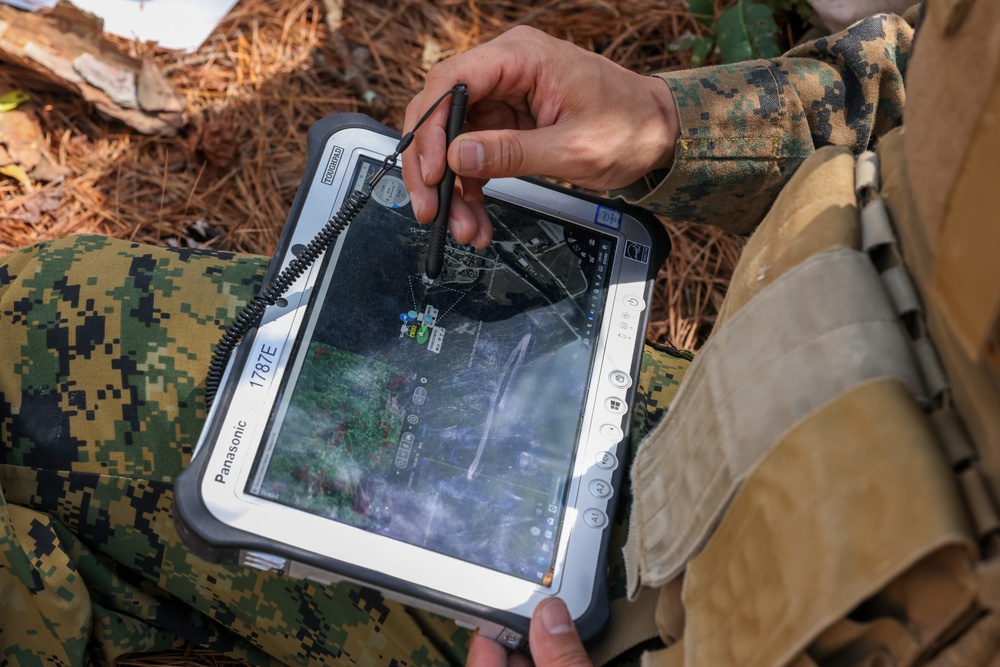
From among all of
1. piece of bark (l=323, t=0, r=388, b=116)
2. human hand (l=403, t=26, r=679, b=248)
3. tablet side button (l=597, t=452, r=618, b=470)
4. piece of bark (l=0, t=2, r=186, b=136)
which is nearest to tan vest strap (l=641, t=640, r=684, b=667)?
tablet side button (l=597, t=452, r=618, b=470)

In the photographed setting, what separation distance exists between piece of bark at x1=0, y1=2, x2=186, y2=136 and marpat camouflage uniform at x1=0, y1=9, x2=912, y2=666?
663mm

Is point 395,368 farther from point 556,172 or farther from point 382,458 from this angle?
point 556,172

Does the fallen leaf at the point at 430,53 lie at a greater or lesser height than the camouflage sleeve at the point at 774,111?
lesser

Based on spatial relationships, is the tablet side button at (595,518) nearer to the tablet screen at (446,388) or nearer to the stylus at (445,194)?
the tablet screen at (446,388)

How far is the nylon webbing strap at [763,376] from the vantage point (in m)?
0.59

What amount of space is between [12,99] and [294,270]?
3.75ft

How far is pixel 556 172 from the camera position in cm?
102

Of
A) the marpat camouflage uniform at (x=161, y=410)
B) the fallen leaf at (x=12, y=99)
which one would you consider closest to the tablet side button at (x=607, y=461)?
the marpat camouflage uniform at (x=161, y=410)

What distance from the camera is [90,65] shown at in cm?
165

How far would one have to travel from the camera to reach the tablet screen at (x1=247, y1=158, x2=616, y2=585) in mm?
854

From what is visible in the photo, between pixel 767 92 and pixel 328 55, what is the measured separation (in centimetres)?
111

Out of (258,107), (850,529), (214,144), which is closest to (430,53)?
(258,107)

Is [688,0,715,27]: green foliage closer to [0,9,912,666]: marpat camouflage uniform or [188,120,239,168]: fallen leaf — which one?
[0,9,912,666]: marpat camouflage uniform

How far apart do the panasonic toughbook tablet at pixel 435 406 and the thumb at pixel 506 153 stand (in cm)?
9
